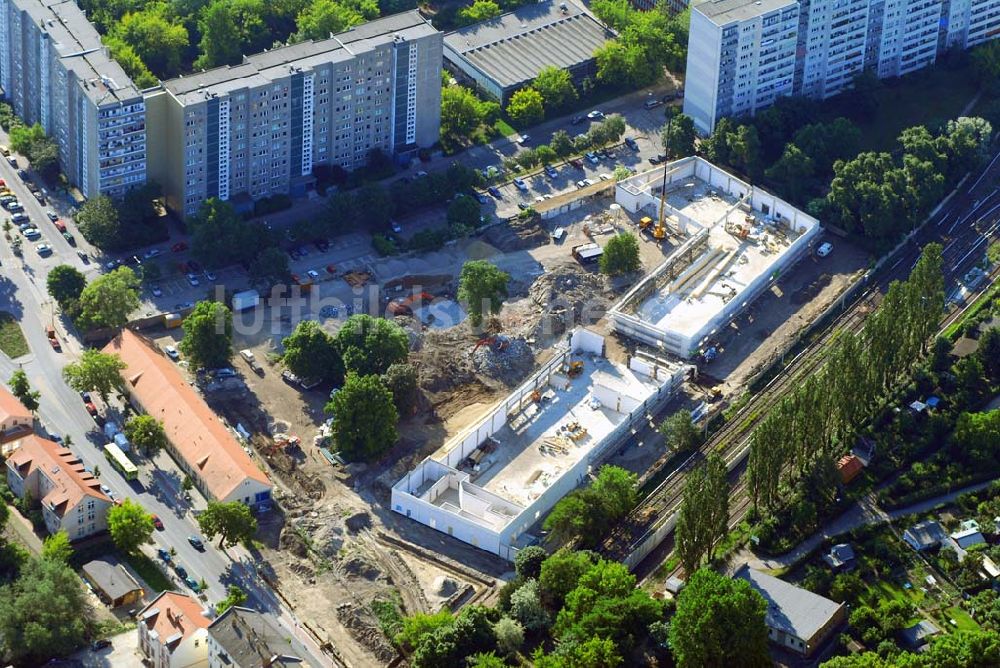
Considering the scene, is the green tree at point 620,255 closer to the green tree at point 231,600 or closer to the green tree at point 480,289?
the green tree at point 480,289


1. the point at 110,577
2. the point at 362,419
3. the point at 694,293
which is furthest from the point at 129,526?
the point at 694,293

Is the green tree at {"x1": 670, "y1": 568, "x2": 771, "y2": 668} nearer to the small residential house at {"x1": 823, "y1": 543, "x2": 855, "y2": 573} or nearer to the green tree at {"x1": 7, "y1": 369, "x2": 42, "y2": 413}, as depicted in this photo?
the small residential house at {"x1": 823, "y1": 543, "x2": 855, "y2": 573}

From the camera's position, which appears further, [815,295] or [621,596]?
[815,295]

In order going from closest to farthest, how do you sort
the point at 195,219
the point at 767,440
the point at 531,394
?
the point at 767,440 → the point at 531,394 → the point at 195,219

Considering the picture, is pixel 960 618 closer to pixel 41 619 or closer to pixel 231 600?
pixel 231 600

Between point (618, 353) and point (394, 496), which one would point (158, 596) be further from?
point (618, 353)

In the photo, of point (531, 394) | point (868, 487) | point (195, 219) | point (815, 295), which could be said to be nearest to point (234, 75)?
point (195, 219)

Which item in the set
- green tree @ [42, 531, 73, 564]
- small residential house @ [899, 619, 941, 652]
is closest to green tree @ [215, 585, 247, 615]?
green tree @ [42, 531, 73, 564]
